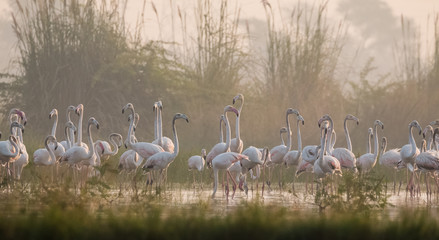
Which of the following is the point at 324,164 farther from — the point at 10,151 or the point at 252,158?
the point at 10,151

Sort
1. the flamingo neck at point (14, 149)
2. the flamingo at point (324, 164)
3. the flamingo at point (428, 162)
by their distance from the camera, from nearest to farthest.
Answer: the flamingo at point (324, 164) < the flamingo neck at point (14, 149) < the flamingo at point (428, 162)

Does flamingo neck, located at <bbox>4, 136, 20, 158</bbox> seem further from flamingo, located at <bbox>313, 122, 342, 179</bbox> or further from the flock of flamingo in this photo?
flamingo, located at <bbox>313, 122, 342, 179</bbox>

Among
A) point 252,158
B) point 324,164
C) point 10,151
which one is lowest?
point 324,164

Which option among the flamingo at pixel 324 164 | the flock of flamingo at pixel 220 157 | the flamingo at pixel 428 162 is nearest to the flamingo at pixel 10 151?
the flock of flamingo at pixel 220 157

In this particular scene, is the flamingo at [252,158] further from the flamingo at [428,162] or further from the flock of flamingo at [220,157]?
the flamingo at [428,162]

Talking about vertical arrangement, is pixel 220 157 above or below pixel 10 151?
below

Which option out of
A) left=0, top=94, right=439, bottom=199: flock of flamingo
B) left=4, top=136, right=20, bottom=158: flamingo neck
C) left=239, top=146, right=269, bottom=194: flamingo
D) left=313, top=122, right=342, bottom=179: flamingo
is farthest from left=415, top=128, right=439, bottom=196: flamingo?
left=4, top=136, right=20, bottom=158: flamingo neck

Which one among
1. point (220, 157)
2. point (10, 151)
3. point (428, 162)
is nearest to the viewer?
point (220, 157)

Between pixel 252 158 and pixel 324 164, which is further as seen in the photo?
pixel 252 158

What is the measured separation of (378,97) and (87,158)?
13196mm

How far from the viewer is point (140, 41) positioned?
22.9 meters

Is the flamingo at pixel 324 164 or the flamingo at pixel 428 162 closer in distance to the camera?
the flamingo at pixel 324 164

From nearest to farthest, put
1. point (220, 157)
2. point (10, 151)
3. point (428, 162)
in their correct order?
point (220, 157)
point (10, 151)
point (428, 162)

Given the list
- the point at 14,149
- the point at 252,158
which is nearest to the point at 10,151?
the point at 14,149
